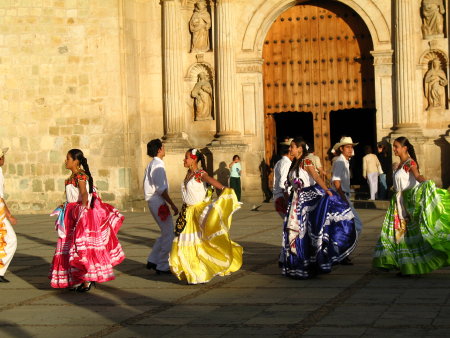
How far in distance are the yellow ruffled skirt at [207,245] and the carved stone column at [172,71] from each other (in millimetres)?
11770

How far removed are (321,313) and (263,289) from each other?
1603 millimetres

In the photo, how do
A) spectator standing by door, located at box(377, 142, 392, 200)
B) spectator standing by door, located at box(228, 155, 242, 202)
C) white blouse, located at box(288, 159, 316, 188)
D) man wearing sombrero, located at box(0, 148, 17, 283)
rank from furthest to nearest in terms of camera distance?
spectator standing by door, located at box(228, 155, 242, 202) < spectator standing by door, located at box(377, 142, 392, 200) < man wearing sombrero, located at box(0, 148, 17, 283) < white blouse, located at box(288, 159, 316, 188)

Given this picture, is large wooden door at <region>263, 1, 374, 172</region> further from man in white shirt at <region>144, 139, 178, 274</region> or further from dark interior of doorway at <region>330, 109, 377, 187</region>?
man in white shirt at <region>144, 139, 178, 274</region>

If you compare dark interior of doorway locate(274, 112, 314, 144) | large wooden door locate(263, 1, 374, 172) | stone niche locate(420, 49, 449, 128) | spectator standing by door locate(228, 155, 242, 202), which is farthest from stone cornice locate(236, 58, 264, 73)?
dark interior of doorway locate(274, 112, 314, 144)

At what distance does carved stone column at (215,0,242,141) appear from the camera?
21.8m

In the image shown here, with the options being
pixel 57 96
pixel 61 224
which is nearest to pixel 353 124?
pixel 57 96

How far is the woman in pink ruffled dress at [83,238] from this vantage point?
999 cm

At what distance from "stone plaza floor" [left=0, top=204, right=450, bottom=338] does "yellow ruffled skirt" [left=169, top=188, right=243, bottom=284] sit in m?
0.17

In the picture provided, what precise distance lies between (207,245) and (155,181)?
134 centimetres

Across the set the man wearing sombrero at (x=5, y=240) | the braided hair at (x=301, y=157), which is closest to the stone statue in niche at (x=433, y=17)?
the braided hair at (x=301, y=157)

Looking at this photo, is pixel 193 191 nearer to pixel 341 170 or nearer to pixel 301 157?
pixel 301 157

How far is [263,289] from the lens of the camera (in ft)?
31.6

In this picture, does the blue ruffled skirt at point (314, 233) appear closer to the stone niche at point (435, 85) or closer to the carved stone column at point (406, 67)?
the carved stone column at point (406, 67)

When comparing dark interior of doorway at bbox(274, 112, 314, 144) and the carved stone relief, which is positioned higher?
the carved stone relief
